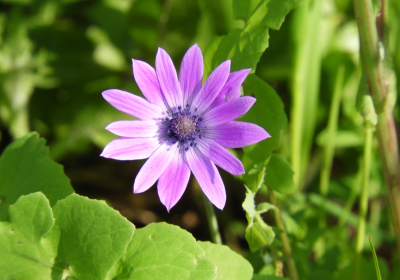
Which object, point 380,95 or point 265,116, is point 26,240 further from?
point 380,95

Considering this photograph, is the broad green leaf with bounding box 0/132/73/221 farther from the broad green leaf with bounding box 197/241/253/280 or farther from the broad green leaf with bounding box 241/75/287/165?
the broad green leaf with bounding box 241/75/287/165

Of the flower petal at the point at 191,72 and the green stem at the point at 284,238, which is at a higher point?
the flower petal at the point at 191,72

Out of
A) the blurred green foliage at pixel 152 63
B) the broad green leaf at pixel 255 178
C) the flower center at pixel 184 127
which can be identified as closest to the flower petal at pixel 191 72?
the flower center at pixel 184 127

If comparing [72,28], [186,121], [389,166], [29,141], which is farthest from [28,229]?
[72,28]

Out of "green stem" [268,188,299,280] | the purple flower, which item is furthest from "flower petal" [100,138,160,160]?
"green stem" [268,188,299,280]

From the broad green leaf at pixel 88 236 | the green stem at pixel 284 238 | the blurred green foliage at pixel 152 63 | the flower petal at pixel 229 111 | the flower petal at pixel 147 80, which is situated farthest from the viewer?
the blurred green foliage at pixel 152 63

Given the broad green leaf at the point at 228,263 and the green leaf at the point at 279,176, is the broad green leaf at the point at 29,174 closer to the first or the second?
the broad green leaf at the point at 228,263
